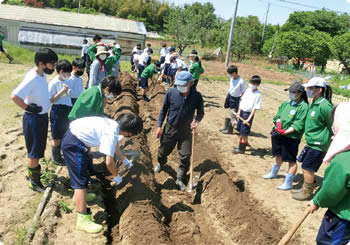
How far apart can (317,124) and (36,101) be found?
4.16 m

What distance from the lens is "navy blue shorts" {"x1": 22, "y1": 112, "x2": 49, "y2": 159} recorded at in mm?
3881

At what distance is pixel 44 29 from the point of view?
21.3 metres

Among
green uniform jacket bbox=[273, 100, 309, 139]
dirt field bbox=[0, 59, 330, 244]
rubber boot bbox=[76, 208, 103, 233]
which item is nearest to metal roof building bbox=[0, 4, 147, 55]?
dirt field bbox=[0, 59, 330, 244]

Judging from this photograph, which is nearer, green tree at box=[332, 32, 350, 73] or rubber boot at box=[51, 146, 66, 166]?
rubber boot at box=[51, 146, 66, 166]

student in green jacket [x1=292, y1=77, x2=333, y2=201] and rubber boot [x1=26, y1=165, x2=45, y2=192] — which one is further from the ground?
student in green jacket [x1=292, y1=77, x2=333, y2=201]

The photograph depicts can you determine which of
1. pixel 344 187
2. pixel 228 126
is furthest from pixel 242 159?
pixel 344 187

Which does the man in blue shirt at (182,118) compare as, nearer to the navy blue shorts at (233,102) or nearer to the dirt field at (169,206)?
the dirt field at (169,206)

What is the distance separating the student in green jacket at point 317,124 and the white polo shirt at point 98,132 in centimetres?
299

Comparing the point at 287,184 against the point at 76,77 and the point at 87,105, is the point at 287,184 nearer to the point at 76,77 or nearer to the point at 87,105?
the point at 87,105

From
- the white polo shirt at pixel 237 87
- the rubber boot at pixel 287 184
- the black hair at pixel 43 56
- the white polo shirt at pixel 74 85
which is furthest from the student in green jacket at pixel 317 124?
the white polo shirt at pixel 74 85

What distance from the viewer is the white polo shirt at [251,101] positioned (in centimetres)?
614

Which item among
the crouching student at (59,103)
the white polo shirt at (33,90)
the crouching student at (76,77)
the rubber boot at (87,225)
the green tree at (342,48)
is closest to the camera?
the rubber boot at (87,225)

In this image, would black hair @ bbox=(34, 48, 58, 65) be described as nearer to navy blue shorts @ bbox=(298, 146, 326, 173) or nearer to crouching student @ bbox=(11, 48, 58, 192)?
crouching student @ bbox=(11, 48, 58, 192)

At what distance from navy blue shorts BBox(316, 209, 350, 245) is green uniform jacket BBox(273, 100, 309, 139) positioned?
7.59 feet
